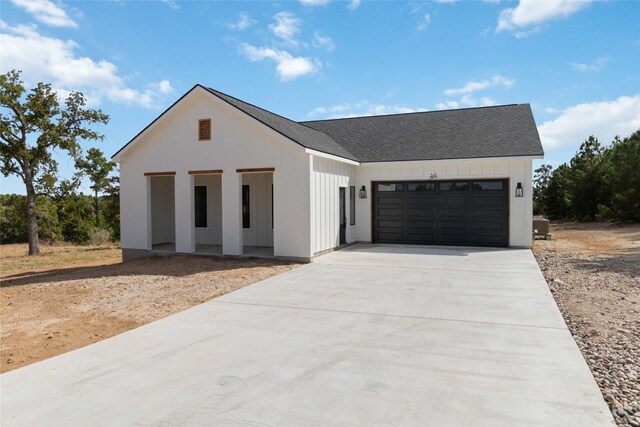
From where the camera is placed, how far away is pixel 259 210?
14.4 m

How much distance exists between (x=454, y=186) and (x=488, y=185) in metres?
1.08

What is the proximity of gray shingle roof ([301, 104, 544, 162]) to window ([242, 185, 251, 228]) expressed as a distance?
14.0 feet

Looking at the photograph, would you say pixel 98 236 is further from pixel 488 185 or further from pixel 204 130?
pixel 488 185

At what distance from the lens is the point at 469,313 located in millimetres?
6379

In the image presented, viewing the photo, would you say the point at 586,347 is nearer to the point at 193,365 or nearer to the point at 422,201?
the point at 193,365

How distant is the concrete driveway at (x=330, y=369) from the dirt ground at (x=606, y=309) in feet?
0.57

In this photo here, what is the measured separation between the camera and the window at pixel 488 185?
13.9m

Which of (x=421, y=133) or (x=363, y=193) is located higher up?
(x=421, y=133)

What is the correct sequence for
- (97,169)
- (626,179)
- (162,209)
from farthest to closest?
(97,169), (626,179), (162,209)

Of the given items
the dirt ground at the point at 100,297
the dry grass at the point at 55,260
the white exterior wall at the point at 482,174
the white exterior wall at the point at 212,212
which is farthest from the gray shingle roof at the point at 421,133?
the dry grass at the point at 55,260

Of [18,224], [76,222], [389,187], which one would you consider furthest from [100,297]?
[18,224]

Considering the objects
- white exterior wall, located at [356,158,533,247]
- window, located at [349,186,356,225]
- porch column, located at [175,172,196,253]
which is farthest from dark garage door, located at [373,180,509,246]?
porch column, located at [175,172,196,253]

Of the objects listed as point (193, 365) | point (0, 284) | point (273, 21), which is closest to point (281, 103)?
point (273, 21)

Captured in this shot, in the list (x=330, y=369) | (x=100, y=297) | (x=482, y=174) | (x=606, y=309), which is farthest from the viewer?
(x=482, y=174)
